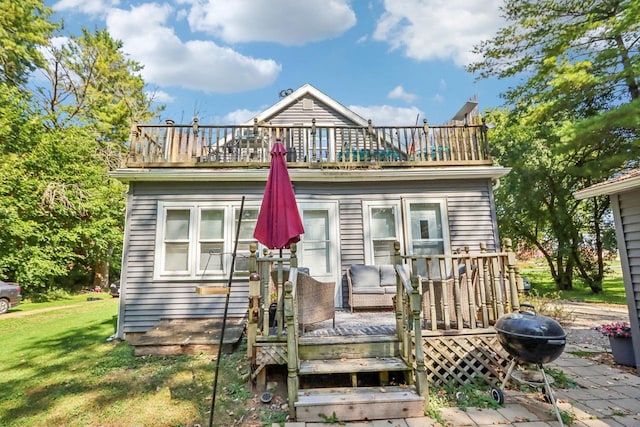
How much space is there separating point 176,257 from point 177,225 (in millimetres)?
670

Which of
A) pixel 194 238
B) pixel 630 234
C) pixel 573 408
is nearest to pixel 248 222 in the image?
pixel 194 238

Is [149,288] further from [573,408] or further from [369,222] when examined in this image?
[573,408]

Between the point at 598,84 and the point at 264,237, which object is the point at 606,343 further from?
the point at 598,84

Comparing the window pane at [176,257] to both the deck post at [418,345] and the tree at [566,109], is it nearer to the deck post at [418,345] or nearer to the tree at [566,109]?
the deck post at [418,345]

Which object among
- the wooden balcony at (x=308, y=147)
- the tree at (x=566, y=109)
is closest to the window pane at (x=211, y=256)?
the wooden balcony at (x=308, y=147)

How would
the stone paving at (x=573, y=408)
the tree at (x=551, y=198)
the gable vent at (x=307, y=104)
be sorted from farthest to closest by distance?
the tree at (x=551, y=198)
the gable vent at (x=307, y=104)
the stone paving at (x=573, y=408)

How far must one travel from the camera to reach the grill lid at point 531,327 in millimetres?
2980

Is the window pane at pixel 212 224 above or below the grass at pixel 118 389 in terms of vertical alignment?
above

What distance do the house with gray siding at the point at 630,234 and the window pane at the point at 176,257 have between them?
7370 mm

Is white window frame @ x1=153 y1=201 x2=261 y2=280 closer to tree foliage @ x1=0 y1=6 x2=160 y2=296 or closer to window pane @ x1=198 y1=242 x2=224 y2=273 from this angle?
window pane @ x1=198 y1=242 x2=224 y2=273

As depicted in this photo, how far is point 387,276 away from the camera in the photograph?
19.8ft

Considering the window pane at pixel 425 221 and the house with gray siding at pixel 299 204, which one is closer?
the house with gray siding at pixel 299 204

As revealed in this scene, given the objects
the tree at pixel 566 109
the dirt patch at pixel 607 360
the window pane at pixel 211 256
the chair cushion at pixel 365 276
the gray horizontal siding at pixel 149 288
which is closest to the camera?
the dirt patch at pixel 607 360

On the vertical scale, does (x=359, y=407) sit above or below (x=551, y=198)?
below
